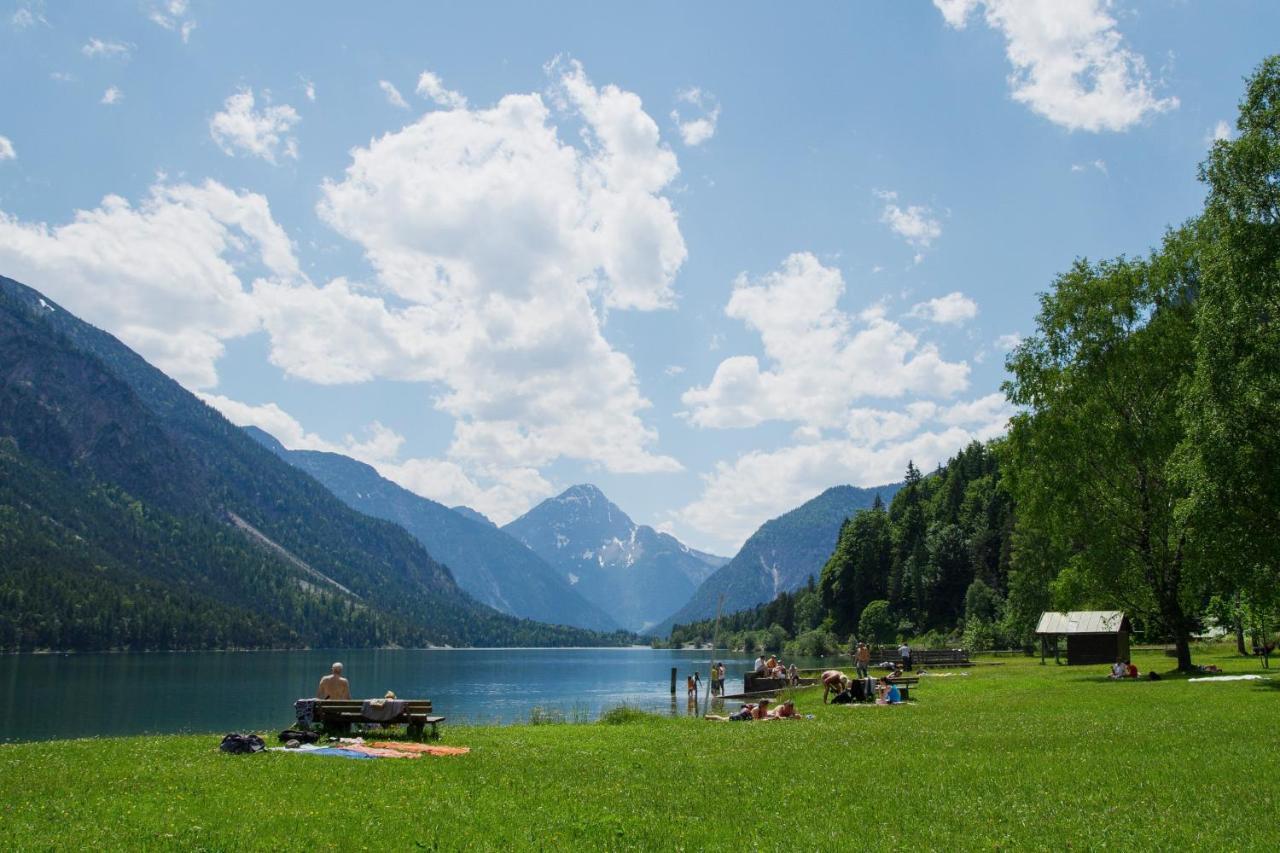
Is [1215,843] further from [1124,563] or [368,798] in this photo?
[1124,563]

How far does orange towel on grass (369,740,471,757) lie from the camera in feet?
61.9

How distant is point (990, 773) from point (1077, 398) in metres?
34.5

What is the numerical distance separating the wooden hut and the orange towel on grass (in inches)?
2017

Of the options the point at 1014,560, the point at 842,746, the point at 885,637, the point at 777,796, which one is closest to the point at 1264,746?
the point at 842,746

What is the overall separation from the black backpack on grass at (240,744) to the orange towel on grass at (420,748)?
2.45 m

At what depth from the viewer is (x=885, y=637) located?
458 feet

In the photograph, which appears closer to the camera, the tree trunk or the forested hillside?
the forested hillside

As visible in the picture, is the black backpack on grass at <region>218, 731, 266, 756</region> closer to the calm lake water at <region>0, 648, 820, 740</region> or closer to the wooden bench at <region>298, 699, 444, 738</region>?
the wooden bench at <region>298, 699, 444, 738</region>

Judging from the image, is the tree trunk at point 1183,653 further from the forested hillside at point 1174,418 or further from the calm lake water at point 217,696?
the calm lake water at point 217,696

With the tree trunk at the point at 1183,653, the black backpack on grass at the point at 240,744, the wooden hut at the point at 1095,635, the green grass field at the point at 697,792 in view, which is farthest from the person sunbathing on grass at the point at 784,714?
the wooden hut at the point at 1095,635

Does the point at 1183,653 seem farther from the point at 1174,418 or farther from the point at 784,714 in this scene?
the point at 784,714

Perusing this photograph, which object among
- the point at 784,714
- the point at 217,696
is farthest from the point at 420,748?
the point at 217,696

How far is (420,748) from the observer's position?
19.6 metres

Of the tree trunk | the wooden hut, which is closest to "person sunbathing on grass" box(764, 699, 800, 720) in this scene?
the tree trunk
